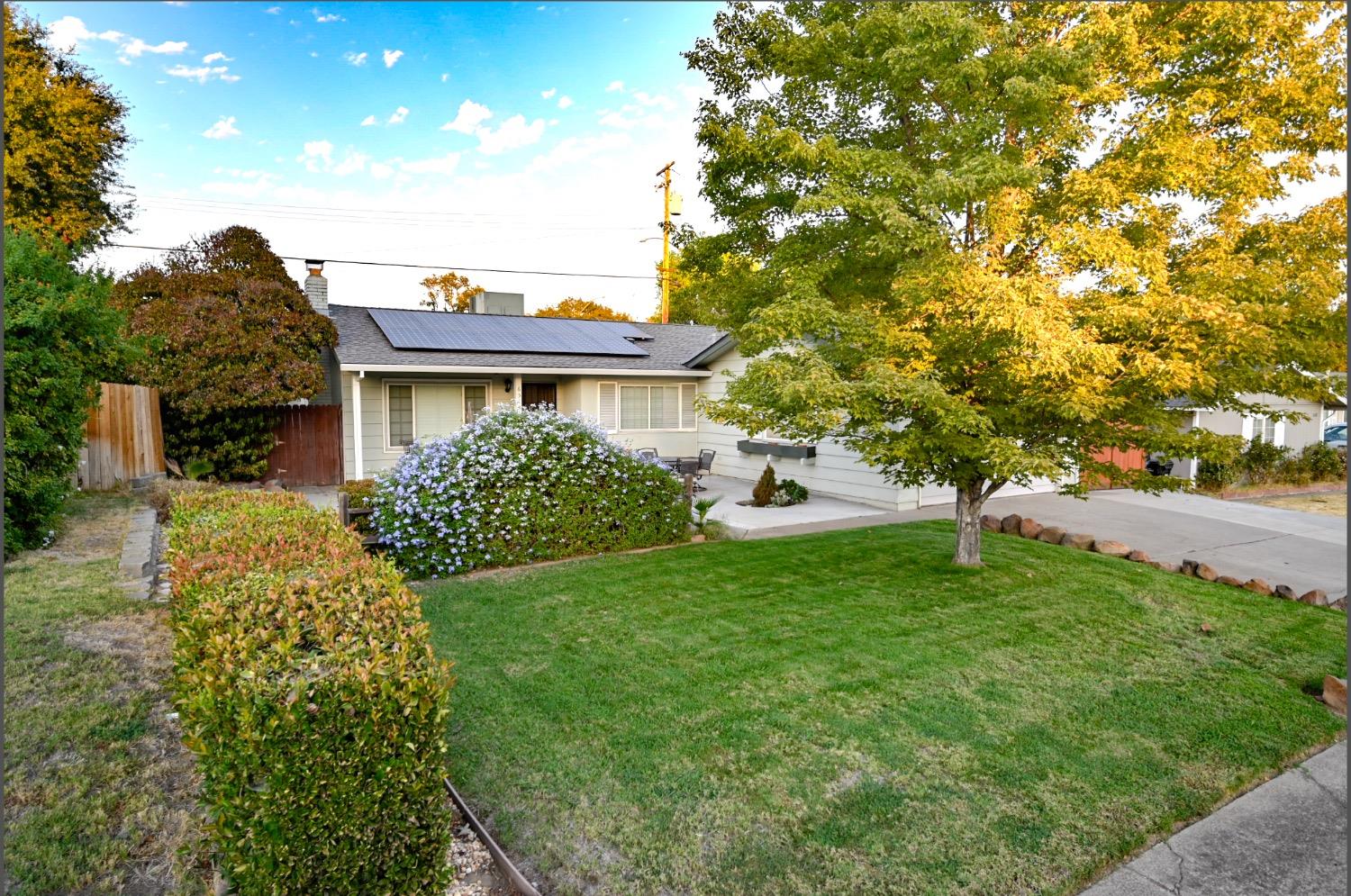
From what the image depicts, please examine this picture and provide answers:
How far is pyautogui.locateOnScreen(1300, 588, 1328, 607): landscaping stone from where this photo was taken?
22.0 feet

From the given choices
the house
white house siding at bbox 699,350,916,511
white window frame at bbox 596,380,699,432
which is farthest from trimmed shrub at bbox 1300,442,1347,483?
white window frame at bbox 596,380,699,432

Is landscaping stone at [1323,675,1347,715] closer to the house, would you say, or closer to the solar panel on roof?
the house

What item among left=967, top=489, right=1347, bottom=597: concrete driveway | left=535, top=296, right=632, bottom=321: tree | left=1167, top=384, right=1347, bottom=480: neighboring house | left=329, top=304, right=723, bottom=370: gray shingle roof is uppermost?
left=535, top=296, right=632, bottom=321: tree

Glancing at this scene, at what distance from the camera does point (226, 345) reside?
41.7 ft

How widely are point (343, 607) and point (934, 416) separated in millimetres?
5082

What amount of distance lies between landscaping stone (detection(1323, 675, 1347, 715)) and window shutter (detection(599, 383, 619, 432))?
43.0 feet

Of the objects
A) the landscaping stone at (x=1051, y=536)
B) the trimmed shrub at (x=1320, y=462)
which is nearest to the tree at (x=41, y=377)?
the landscaping stone at (x=1051, y=536)

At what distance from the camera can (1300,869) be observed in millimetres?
3027

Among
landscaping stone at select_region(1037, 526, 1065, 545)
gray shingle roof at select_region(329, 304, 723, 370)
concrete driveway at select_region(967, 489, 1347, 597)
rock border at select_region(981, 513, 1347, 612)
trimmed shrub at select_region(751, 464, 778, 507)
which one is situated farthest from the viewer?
gray shingle roof at select_region(329, 304, 723, 370)

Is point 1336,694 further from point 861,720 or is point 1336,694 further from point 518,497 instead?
point 518,497

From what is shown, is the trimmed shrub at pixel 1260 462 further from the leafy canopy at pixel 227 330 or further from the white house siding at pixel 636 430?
the leafy canopy at pixel 227 330

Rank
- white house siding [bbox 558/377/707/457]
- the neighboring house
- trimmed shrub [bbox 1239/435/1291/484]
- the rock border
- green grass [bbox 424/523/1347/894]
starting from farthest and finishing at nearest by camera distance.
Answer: the neighboring house
trimmed shrub [bbox 1239/435/1291/484]
white house siding [bbox 558/377/707/457]
the rock border
green grass [bbox 424/523/1347/894]

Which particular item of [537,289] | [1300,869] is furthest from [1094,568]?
[537,289]

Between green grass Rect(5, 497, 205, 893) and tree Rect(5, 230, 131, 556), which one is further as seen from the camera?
tree Rect(5, 230, 131, 556)
